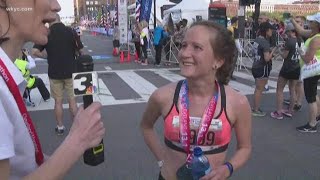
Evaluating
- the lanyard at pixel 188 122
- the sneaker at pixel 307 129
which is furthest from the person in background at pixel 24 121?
the sneaker at pixel 307 129

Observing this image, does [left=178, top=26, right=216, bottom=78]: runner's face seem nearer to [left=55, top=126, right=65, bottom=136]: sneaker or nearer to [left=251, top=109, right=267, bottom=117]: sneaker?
[left=55, top=126, right=65, bottom=136]: sneaker

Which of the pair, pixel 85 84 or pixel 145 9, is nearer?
pixel 85 84

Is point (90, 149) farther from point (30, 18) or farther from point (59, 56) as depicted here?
point (59, 56)

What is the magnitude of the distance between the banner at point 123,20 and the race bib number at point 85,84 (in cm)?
1704

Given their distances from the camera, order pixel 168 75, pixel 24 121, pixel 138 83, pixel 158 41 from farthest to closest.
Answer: pixel 158 41, pixel 168 75, pixel 138 83, pixel 24 121

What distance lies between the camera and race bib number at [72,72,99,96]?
70.2 inches

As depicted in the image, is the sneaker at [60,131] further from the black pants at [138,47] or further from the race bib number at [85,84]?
the black pants at [138,47]

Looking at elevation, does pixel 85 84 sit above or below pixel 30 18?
below

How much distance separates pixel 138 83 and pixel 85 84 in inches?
389

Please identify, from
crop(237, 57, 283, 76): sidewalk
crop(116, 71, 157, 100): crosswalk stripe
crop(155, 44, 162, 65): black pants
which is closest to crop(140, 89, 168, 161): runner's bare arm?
crop(116, 71, 157, 100): crosswalk stripe

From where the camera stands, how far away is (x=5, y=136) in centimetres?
118

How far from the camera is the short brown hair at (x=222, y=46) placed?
2312mm

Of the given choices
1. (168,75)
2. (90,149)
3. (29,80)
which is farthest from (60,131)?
(168,75)

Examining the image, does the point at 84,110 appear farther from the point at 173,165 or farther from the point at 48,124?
the point at 48,124
